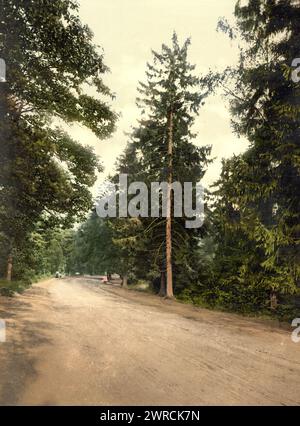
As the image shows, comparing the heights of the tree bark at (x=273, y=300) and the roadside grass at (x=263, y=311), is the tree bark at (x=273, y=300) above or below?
above

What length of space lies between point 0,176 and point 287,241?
940 cm

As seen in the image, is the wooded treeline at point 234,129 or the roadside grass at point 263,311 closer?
the wooded treeline at point 234,129

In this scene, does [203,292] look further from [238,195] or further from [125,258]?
[125,258]

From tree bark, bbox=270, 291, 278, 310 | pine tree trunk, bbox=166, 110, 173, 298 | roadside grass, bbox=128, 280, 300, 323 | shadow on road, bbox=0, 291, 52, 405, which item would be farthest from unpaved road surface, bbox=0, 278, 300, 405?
pine tree trunk, bbox=166, 110, 173, 298

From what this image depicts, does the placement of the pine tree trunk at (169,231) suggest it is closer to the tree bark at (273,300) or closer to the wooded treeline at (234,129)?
the wooded treeline at (234,129)

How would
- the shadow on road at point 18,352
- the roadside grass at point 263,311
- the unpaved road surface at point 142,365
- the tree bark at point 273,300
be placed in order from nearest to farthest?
the unpaved road surface at point 142,365, the shadow on road at point 18,352, the roadside grass at point 263,311, the tree bark at point 273,300

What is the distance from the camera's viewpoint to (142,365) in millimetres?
6109

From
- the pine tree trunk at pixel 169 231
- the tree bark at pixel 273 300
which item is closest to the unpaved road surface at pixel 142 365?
the tree bark at pixel 273 300

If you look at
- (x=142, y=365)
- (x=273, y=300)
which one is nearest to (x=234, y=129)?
(x=273, y=300)

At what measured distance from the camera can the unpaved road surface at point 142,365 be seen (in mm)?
4699

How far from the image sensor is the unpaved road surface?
15.4 feet

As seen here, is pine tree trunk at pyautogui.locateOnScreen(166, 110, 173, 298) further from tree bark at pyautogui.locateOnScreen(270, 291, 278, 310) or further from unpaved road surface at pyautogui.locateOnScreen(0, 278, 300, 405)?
unpaved road surface at pyautogui.locateOnScreen(0, 278, 300, 405)

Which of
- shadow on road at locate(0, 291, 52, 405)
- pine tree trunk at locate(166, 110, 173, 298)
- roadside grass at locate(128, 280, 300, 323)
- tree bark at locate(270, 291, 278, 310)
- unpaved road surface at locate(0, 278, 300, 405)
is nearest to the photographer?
unpaved road surface at locate(0, 278, 300, 405)

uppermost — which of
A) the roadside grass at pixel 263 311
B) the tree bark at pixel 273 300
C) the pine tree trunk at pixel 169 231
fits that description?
the pine tree trunk at pixel 169 231
